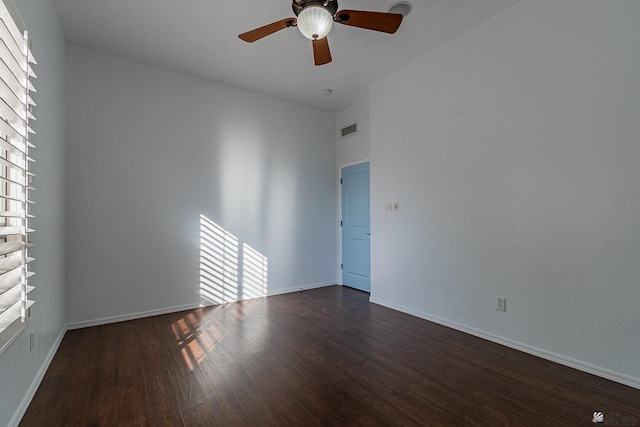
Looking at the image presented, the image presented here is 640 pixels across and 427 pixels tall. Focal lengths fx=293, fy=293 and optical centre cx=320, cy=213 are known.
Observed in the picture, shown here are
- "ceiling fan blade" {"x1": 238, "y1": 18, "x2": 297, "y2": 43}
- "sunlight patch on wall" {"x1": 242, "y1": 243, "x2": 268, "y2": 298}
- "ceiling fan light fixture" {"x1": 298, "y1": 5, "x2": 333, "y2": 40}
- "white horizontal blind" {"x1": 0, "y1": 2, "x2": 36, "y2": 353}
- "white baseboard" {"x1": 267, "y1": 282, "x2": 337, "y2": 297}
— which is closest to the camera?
"white horizontal blind" {"x1": 0, "y1": 2, "x2": 36, "y2": 353}

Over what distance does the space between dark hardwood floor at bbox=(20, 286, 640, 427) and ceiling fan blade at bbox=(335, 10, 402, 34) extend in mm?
2675

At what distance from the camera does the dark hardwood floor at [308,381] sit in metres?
1.78

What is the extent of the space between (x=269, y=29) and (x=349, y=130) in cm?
291

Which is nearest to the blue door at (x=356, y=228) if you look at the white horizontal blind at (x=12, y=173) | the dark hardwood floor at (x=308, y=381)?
the dark hardwood floor at (x=308, y=381)

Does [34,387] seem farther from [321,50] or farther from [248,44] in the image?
[248,44]

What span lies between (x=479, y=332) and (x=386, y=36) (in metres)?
3.21

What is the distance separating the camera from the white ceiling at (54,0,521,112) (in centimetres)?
269

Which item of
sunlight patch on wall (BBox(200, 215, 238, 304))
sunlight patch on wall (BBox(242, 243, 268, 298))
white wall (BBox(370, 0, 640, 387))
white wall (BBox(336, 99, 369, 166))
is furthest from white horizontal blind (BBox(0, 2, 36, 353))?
white wall (BBox(336, 99, 369, 166))

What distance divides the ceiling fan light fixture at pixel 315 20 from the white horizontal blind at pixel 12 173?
165cm

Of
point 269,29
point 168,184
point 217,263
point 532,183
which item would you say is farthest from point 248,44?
point 532,183

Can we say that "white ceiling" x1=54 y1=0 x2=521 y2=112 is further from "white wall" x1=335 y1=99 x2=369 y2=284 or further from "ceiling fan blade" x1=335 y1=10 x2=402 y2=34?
"white wall" x1=335 y1=99 x2=369 y2=284

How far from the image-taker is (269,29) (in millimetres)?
2332

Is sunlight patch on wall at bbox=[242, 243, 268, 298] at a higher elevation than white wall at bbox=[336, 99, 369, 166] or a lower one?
lower

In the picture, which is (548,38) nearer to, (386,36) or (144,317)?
(386,36)
